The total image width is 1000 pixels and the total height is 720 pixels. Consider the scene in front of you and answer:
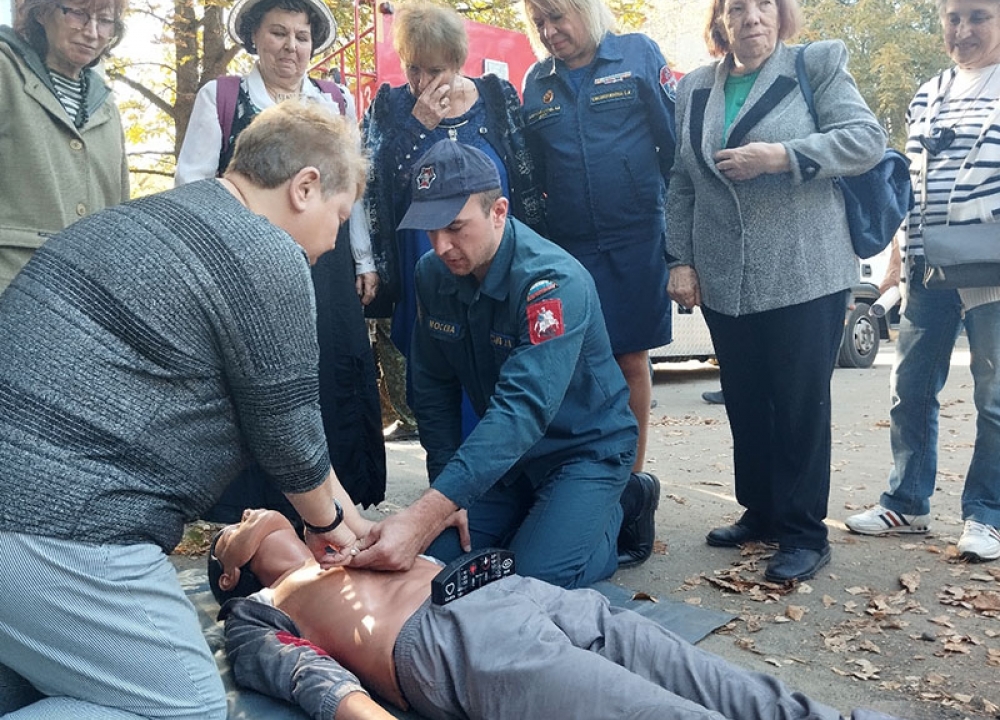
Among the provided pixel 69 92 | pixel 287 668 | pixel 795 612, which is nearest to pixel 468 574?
pixel 287 668

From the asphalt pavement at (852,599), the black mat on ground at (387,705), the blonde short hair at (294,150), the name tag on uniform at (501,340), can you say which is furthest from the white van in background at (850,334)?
the blonde short hair at (294,150)

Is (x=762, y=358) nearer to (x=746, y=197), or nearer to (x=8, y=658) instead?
(x=746, y=197)

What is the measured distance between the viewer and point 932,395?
4059 millimetres

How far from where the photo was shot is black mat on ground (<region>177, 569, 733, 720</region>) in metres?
2.42

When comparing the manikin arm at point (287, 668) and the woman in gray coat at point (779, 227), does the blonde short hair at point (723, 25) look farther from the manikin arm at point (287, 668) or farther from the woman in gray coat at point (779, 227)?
the manikin arm at point (287, 668)

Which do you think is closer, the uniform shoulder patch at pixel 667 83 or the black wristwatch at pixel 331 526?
the black wristwatch at pixel 331 526

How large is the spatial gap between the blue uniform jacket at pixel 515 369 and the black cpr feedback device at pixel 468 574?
31cm

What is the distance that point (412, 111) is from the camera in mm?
3979

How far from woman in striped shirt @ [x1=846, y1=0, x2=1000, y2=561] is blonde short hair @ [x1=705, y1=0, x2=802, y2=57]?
26.5 inches

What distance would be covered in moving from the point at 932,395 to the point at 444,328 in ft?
6.90

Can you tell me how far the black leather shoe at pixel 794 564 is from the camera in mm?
3576

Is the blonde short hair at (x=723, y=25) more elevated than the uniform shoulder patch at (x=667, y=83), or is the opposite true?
the blonde short hair at (x=723, y=25)

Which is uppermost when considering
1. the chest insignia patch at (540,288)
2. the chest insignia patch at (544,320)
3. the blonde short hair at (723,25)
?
the blonde short hair at (723,25)

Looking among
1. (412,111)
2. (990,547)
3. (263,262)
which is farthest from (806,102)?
(263,262)
